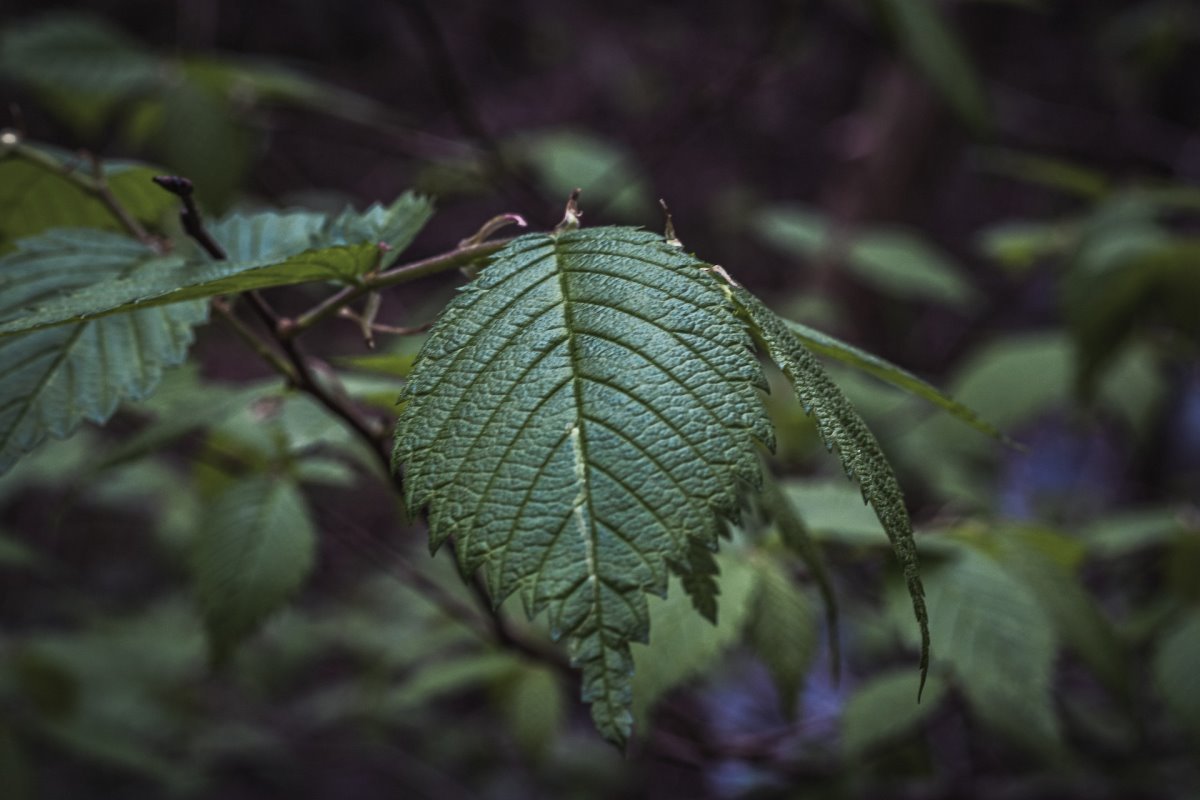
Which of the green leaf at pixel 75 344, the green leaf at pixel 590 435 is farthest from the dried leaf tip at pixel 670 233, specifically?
the green leaf at pixel 75 344

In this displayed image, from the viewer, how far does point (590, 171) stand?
7.39ft

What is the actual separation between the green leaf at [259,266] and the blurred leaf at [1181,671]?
107cm

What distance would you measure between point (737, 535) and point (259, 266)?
692mm

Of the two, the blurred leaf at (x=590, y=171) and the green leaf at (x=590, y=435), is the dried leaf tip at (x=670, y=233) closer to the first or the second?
the green leaf at (x=590, y=435)

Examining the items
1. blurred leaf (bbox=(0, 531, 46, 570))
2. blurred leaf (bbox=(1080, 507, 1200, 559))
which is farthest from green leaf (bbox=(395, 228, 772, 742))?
blurred leaf (bbox=(0, 531, 46, 570))

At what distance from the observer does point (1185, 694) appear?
3.58 ft

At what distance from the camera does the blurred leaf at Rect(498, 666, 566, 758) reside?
4.29 feet

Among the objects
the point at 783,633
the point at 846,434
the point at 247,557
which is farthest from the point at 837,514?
the point at 247,557

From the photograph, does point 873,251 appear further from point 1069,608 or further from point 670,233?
point 670,233

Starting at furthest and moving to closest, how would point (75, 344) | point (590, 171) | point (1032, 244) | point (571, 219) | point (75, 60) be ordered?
point (590, 171) < point (1032, 244) < point (75, 60) < point (75, 344) < point (571, 219)

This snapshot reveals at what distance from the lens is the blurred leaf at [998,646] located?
907 mm

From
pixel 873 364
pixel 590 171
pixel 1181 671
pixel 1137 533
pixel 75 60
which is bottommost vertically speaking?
pixel 1181 671

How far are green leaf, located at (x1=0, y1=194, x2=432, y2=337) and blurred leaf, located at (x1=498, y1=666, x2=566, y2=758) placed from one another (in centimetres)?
79

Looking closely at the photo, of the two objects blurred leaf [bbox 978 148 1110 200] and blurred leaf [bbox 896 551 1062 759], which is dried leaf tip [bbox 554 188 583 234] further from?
blurred leaf [bbox 978 148 1110 200]
